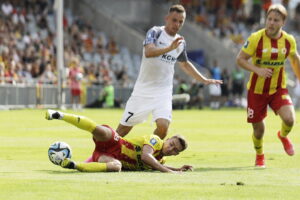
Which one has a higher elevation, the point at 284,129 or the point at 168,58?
the point at 168,58

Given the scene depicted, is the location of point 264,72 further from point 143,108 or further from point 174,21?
point 143,108

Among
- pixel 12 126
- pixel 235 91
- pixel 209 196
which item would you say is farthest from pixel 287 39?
pixel 235 91

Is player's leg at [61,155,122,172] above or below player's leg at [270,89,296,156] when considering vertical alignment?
below

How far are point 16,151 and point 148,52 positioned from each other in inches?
159

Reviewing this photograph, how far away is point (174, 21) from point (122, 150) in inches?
92.9

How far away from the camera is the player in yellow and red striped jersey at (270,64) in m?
13.8

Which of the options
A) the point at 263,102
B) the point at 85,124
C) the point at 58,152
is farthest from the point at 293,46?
the point at 58,152

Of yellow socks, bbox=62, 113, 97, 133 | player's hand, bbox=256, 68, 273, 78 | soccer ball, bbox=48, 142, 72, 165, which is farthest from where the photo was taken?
player's hand, bbox=256, 68, 273, 78

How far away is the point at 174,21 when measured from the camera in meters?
13.9

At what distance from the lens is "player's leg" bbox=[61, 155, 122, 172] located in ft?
39.5

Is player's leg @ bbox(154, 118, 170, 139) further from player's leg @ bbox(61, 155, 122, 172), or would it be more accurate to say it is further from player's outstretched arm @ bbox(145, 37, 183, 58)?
player's leg @ bbox(61, 155, 122, 172)

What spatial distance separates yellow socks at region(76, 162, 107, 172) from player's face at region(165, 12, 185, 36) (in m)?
2.76

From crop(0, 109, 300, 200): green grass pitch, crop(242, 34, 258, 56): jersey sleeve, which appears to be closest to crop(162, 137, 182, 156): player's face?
crop(0, 109, 300, 200): green grass pitch

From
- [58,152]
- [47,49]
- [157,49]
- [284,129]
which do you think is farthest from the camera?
[47,49]
